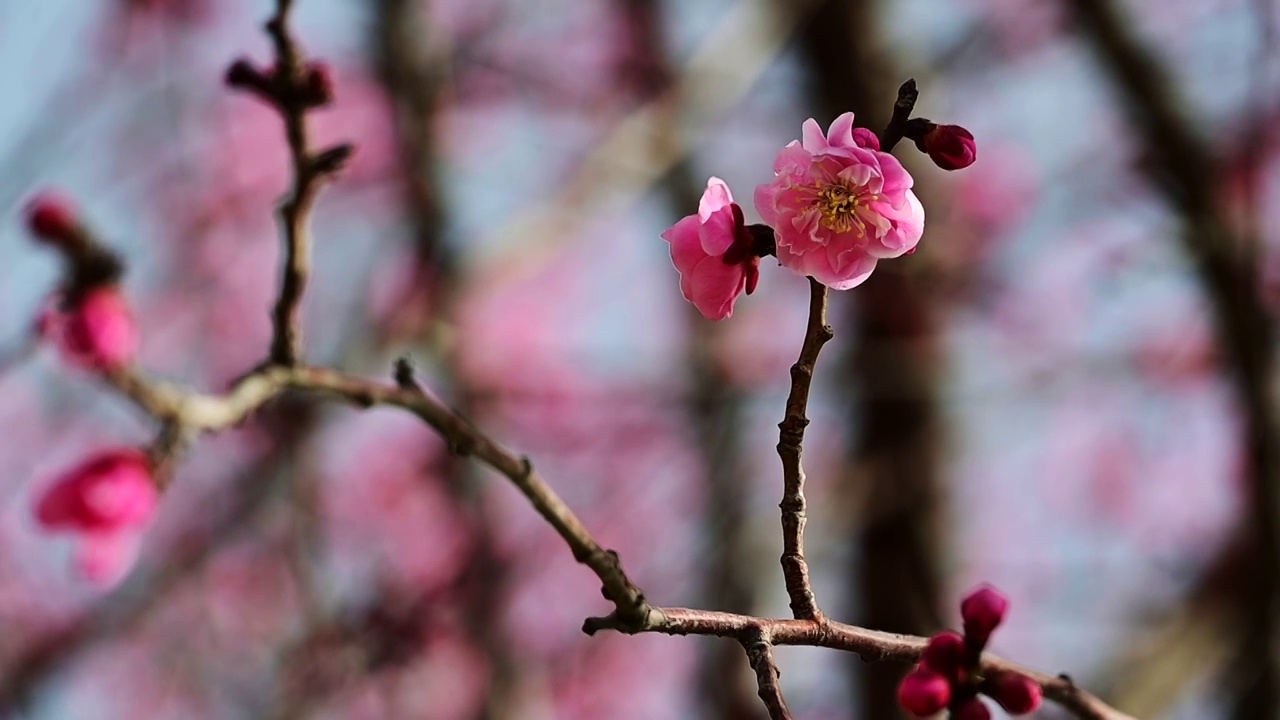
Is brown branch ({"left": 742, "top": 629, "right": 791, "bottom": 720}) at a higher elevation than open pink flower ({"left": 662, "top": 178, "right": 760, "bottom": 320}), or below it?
below

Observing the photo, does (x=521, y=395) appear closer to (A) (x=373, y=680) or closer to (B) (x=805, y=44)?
(A) (x=373, y=680)

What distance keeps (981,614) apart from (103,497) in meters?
0.81

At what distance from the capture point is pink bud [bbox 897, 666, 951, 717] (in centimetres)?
101

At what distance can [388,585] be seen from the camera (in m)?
4.06

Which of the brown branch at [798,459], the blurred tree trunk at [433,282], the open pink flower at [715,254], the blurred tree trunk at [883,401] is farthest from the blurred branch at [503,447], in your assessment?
the blurred tree trunk at [883,401]

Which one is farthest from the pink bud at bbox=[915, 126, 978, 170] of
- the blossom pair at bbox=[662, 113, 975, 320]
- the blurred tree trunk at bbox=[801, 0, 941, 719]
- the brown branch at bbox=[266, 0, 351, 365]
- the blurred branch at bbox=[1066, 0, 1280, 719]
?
the blurred tree trunk at bbox=[801, 0, 941, 719]

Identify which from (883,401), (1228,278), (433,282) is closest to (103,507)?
(433,282)

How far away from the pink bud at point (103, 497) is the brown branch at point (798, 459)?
565mm

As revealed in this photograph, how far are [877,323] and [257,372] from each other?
3811 mm

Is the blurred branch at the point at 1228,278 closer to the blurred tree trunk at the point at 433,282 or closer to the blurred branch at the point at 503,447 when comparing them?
the blurred tree trunk at the point at 433,282

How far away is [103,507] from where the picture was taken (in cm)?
105

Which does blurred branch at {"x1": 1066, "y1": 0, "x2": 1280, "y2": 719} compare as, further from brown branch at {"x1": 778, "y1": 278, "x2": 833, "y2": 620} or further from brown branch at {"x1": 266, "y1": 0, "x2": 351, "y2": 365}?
brown branch at {"x1": 266, "y1": 0, "x2": 351, "y2": 365}

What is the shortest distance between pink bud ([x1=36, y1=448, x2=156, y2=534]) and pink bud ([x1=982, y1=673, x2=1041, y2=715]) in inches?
30.6

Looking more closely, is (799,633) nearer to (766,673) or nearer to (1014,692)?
(766,673)
